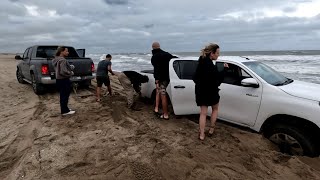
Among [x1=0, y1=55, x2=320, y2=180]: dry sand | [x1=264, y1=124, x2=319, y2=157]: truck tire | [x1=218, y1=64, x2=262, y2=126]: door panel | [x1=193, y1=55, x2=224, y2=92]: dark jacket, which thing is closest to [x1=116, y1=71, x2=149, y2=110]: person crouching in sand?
[x1=0, y1=55, x2=320, y2=180]: dry sand

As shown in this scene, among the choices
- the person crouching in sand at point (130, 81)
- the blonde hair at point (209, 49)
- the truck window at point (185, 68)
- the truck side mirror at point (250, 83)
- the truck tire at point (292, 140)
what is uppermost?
the blonde hair at point (209, 49)

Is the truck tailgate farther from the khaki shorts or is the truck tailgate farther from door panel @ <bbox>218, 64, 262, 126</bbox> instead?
door panel @ <bbox>218, 64, 262, 126</bbox>

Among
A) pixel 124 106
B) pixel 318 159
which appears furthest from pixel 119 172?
pixel 124 106

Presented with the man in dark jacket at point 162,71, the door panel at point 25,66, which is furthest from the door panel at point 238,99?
the door panel at point 25,66

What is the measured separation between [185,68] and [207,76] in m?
1.73

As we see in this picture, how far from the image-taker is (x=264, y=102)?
5484 mm

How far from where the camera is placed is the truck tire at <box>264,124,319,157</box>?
4.97 meters

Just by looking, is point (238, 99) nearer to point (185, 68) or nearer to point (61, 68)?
point (185, 68)

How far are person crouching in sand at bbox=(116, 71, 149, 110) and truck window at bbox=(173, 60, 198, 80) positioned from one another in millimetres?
1495

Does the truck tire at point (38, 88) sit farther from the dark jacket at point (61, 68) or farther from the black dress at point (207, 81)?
the black dress at point (207, 81)

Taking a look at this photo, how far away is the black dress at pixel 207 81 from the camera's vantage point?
5.24 metres

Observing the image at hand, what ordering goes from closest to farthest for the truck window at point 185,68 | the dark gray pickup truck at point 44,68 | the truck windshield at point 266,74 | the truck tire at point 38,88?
the truck windshield at point 266,74 → the truck window at point 185,68 → the dark gray pickup truck at point 44,68 → the truck tire at point 38,88

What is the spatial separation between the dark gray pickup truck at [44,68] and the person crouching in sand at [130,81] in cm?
271

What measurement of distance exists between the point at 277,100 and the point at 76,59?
709cm
